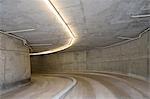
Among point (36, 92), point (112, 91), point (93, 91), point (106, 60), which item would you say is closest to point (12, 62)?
point (36, 92)

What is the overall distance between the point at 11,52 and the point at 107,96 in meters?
5.32

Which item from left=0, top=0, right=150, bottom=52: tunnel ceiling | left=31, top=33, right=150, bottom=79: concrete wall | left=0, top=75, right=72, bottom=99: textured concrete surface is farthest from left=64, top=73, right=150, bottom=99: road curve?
left=0, top=0, right=150, bottom=52: tunnel ceiling

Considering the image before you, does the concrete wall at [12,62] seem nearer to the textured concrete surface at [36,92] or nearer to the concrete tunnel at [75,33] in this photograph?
the concrete tunnel at [75,33]

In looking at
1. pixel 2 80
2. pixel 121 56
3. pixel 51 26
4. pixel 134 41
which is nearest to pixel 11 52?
pixel 2 80

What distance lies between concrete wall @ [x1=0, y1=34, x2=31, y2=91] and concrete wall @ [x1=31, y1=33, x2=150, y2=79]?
6.70m

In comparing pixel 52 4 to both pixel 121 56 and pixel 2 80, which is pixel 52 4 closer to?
pixel 2 80

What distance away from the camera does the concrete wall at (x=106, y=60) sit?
12.4 meters

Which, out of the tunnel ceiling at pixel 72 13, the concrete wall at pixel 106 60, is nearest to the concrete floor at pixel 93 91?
the concrete wall at pixel 106 60

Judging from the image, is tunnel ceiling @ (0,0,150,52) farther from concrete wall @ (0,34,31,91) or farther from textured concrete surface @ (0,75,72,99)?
textured concrete surface @ (0,75,72,99)

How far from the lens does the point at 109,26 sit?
992 centimetres

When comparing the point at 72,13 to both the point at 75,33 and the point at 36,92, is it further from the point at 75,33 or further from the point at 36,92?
the point at 75,33

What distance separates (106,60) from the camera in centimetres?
1947

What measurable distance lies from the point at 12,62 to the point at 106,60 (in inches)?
419

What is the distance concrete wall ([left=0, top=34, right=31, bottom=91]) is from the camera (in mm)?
9484
